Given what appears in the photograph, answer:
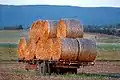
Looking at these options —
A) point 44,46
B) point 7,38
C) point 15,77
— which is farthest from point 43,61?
point 7,38

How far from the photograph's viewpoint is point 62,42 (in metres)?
25.4

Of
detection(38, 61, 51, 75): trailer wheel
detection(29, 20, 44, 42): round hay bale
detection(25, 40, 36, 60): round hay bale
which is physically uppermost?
detection(29, 20, 44, 42): round hay bale

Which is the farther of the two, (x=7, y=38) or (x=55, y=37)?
(x=7, y=38)

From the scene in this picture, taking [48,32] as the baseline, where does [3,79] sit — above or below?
below

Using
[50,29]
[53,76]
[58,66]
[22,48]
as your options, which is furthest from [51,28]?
[22,48]

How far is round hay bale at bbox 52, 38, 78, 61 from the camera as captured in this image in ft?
83.4

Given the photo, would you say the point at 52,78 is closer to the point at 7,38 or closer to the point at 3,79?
the point at 3,79

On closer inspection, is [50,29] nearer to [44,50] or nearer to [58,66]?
[44,50]

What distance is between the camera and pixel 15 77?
23.8 m

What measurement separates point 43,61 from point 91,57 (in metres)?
2.36

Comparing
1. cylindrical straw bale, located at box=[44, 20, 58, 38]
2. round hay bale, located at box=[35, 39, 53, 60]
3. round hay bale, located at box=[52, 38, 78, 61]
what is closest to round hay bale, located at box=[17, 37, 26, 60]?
round hay bale, located at box=[35, 39, 53, 60]

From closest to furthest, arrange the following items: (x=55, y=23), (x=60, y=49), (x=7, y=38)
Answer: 1. (x=60, y=49)
2. (x=55, y=23)
3. (x=7, y=38)

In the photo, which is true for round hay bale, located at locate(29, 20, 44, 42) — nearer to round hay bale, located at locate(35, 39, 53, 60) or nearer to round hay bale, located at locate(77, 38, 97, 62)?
round hay bale, located at locate(35, 39, 53, 60)

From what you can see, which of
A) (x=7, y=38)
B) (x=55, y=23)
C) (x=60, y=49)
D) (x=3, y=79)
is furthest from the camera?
(x=7, y=38)
